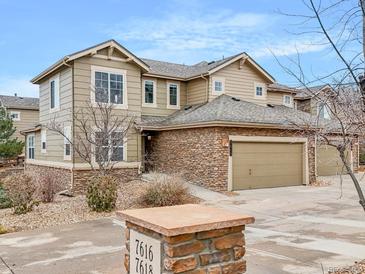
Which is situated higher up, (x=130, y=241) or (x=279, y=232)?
(x=130, y=241)

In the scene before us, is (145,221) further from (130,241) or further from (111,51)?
(111,51)

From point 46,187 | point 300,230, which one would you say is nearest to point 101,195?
point 46,187

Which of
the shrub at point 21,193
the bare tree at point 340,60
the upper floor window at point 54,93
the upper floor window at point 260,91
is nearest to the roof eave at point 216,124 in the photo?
the upper floor window at point 54,93

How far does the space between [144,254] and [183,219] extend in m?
0.56

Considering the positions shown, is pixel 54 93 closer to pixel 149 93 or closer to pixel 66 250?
pixel 149 93

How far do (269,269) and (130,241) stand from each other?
280cm

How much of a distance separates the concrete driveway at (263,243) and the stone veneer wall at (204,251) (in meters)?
2.27

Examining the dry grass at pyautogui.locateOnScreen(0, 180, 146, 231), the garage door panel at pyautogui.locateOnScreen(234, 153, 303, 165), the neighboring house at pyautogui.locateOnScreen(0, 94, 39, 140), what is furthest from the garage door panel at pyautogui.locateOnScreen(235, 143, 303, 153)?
the neighboring house at pyautogui.locateOnScreen(0, 94, 39, 140)

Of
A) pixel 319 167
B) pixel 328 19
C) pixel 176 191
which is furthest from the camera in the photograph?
pixel 319 167

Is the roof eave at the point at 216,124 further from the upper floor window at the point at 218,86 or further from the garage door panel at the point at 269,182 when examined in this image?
the upper floor window at the point at 218,86

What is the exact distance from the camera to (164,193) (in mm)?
12062

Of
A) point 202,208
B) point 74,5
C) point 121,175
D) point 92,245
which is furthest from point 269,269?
point 121,175

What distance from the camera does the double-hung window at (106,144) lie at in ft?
46.3

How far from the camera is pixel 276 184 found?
56.2ft
